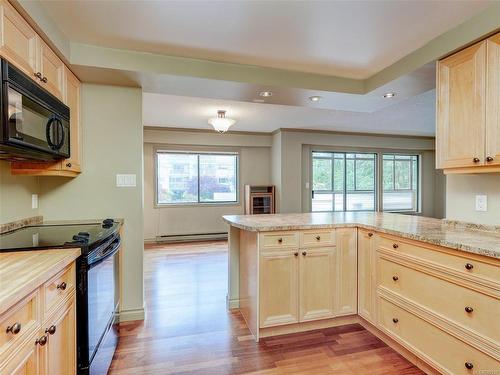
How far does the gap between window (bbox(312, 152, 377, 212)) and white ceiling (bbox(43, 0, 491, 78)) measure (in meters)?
4.02

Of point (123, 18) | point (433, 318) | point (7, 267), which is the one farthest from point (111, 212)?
point (433, 318)

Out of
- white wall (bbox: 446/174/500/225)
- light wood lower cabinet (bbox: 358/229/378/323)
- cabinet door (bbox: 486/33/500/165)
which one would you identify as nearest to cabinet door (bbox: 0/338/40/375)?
light wood lower cabinet (bbox: 358/229/378/323)

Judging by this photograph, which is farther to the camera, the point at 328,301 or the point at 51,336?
the point at 328,301

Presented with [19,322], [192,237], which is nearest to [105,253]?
[19,322]

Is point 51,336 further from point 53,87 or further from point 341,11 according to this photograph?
point 341,11

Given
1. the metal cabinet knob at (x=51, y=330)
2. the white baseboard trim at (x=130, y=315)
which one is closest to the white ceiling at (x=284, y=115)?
the white baseboard trim at (x=130, y=315)

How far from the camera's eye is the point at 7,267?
1.20 metres

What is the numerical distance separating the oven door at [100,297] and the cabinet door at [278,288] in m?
1.09

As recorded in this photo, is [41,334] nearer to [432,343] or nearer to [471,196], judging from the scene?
[432,343]

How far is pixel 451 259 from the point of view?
161cm

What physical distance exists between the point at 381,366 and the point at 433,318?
0.51 m

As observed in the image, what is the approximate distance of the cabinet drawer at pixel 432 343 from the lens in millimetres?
1494

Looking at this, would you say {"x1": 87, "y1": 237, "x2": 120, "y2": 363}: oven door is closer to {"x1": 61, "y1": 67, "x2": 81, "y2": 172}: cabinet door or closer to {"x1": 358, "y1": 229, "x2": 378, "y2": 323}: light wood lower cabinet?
{"x1": 61, "y1": 67, "x2": 81, "y2": 172}: cabinet door

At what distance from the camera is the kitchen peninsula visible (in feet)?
4.94
